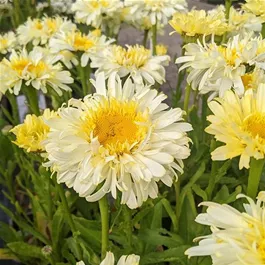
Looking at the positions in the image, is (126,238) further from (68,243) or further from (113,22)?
(113,22)

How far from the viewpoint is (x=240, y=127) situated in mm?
488

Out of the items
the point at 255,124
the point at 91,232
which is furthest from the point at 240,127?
the point at 91,232

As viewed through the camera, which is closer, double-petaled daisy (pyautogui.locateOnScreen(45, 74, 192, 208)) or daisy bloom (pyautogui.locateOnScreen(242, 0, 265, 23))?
double-petaled daisy (pyautogui.locateOnScreen(45, 74, 192, 208))

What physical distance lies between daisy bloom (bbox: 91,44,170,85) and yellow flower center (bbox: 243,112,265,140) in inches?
13.6

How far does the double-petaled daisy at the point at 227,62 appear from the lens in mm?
674

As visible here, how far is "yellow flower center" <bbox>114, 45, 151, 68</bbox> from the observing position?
85 cm

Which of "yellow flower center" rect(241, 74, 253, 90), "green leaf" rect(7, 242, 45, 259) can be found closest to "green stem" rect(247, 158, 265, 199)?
"yellow flower center" rect(241, 74, 253, 90)

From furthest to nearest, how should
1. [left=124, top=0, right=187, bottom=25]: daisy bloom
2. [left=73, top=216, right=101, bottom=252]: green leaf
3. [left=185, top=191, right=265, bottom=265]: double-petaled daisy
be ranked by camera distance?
[left=124, top=0, right=187, bottom=25]: daisy bloom, [left=73, top=216, right=101, bottom=252]: green leaf, [left=185, top=191, right=265, bottom=265]: double-petaled daisy

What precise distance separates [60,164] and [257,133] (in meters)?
0.20

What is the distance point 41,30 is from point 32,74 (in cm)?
37

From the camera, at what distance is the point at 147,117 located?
52 centimetres

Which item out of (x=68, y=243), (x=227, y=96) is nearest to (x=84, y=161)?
(x=227, y=96)

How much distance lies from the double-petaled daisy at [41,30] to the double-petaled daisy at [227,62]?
20.2 inches

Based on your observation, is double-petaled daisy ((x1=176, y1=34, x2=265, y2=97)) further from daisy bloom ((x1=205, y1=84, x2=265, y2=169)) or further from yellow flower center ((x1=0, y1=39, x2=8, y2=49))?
yellow flower center ((x1=0, y1=39, x2=8, y2=49))
